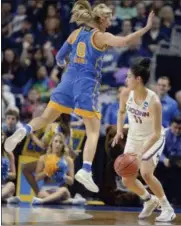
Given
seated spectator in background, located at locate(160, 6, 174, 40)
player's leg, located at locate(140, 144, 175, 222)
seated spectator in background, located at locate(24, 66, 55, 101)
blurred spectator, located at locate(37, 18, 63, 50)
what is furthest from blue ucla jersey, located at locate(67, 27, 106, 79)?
seated spectator in background, located at locate(160, 6, 174, 40)

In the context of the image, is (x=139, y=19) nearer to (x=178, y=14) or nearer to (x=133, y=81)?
(x=178, y=14)

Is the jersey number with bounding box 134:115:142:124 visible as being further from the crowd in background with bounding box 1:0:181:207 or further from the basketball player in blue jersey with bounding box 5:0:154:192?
the crowd in background with bounding box 1:0:181:207

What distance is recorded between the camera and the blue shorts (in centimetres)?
687

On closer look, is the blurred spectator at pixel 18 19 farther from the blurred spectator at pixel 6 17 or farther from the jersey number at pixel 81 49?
the jersey number at pixel 81 49

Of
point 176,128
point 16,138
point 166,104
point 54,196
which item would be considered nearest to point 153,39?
point 166,104

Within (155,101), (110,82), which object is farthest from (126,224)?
(110,82)

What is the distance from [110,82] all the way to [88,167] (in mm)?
2816

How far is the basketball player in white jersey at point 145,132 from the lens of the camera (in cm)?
689

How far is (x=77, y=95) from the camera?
689cm

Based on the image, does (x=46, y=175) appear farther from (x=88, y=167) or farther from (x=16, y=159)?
(x=88, y=167)

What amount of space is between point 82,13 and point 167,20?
363 cm

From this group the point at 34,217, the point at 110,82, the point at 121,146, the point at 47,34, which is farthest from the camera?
the point at 47,34

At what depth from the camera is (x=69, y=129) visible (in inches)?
334

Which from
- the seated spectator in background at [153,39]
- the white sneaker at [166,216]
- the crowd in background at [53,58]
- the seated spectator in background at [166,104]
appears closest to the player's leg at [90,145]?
the white sneaker at [166,216]
